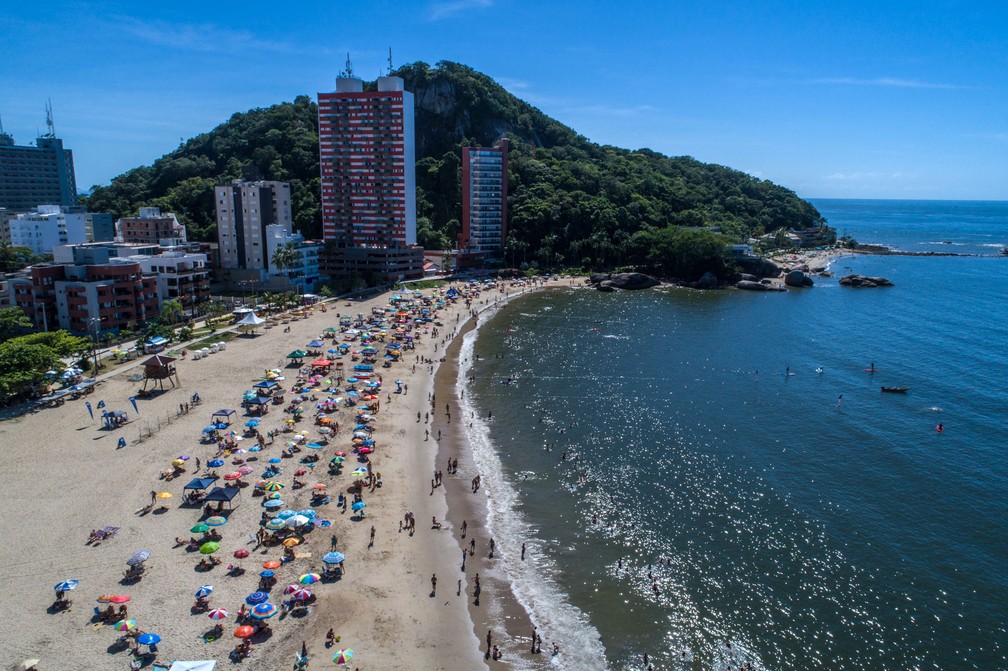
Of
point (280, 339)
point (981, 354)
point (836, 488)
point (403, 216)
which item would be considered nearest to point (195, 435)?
point (280, 339)

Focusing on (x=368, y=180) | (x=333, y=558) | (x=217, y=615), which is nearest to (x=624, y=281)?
(x=368, y=180)

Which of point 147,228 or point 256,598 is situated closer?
point 256,598

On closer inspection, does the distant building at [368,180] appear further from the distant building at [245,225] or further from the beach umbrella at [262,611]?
the beach umbrella at [262,611]

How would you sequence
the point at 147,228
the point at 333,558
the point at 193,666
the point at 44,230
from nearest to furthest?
the point at 193,666
the point at 333,558
the point at 147,228
the point at 44,230

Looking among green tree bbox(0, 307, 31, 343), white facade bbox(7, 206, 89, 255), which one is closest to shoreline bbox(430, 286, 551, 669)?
green tree bbox(0, 307, 31, 343)

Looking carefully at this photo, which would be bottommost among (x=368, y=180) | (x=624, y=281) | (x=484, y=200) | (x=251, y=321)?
(x=251, y=321)

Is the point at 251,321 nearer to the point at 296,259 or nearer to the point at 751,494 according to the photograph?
the point at 296,259

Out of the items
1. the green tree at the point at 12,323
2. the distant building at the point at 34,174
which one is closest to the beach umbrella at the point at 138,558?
the green tree at the point at 12,323

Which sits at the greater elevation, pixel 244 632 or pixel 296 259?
pixel 296 259

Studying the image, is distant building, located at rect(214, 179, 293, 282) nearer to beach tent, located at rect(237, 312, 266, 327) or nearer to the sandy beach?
beach tent, located at rect(237, 312, 266, 327)
